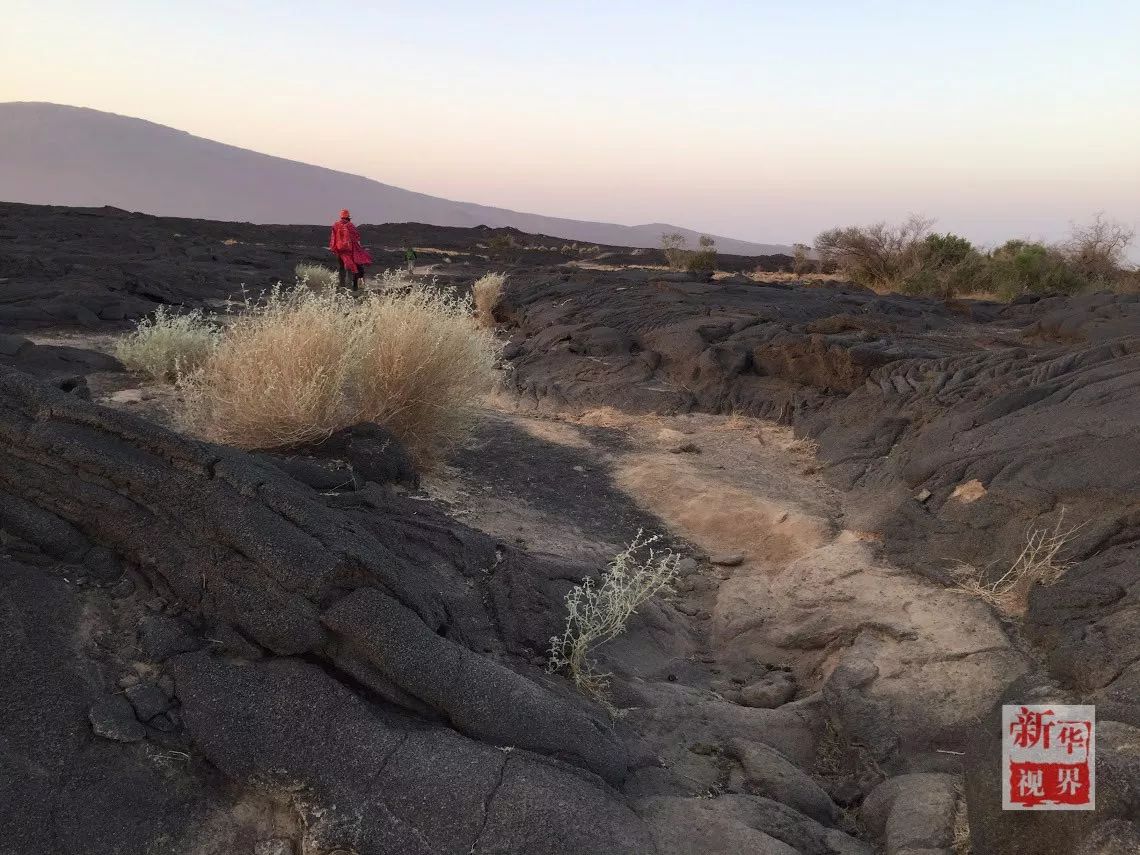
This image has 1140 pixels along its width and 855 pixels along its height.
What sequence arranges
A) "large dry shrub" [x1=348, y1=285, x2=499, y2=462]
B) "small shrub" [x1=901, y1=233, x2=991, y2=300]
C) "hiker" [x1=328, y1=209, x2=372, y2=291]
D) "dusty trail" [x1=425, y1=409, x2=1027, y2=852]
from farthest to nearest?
"small shrub" [x1=901, y1=233, x2=991, y2=300], "hiker" [x1=328, y1=209, x2=372, y2=291], "large dry shrub" [x1=348, y1=285, x2=499, y2=462], "dusty trail" [x1=425, y1=409, x2=1027, y2=852]

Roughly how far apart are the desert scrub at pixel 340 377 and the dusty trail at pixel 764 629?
56cm

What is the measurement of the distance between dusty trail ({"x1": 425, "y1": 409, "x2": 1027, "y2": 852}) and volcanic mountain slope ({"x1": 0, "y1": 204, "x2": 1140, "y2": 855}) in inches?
0.9

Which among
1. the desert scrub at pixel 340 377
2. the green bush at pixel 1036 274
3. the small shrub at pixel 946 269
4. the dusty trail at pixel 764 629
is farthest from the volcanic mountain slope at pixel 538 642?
the green bush at pixel 1036 274

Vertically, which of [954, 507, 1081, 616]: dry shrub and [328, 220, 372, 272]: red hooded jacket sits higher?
[328, 220, 372, 272]: red hooded jacket

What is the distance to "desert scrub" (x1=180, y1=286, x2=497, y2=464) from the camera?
5.34m

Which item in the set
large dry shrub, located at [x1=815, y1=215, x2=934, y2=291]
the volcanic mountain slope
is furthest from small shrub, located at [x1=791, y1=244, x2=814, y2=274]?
the volcanic mountain slope

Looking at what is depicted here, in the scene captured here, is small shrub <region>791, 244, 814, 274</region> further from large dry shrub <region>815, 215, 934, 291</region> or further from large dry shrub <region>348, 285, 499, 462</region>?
large dry shrub <region>348, 285, 499, 462</region>

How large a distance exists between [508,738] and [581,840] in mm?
422

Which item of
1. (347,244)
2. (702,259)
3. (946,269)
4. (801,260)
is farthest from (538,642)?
(801,260)

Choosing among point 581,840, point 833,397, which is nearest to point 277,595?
point 581,840

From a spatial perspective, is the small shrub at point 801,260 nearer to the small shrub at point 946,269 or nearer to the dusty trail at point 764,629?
the small shrub at point 946,269

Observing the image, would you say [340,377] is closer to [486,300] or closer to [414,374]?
[414,374]

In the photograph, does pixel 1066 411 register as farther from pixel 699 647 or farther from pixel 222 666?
pixel 222 666

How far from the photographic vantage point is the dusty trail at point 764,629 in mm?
3383
